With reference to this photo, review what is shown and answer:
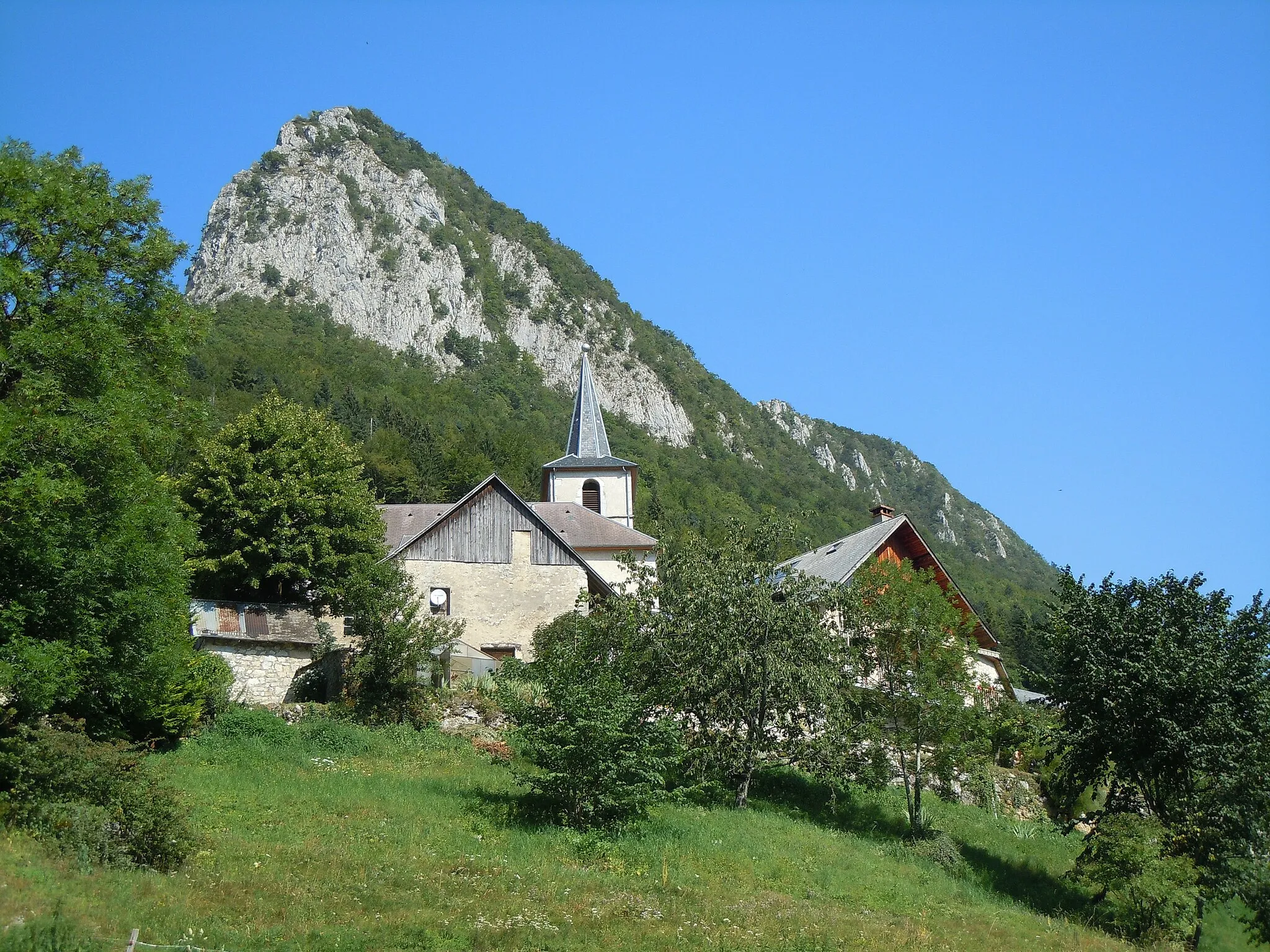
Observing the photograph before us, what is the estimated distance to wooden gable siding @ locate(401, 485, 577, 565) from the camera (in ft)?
112

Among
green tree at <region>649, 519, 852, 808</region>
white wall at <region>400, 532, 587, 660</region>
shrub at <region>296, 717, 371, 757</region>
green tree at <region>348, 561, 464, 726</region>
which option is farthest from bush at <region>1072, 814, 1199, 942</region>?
white wall at <region>400, 532, 587, 660</region>

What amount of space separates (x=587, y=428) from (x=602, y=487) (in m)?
5.35

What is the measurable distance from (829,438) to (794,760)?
140526 mm

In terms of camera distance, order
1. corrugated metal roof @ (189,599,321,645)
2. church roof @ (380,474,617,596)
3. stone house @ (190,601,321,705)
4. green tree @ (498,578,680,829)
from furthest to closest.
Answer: church roof @ (380,474,617,596) < corrugated metal roof @ (189,599,321,645) < stone house @ (190,601,321,705) < green tree @ (498,578,680,829)

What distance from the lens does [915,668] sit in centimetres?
2239

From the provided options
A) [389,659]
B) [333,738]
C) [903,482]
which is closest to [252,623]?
[389,659]

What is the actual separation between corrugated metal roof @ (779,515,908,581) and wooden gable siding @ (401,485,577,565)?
804cm

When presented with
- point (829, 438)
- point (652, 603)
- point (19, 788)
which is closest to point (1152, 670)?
point (652, 603)

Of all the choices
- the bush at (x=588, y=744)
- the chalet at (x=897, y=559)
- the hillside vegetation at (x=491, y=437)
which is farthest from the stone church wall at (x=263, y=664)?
the hillside vegetation at (x=491, y=437)

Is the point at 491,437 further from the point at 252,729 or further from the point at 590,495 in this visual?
the point at 252,729

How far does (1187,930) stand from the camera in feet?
58.2

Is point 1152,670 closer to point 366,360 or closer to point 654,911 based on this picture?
point 654,911

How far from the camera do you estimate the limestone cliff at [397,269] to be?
127250 mm

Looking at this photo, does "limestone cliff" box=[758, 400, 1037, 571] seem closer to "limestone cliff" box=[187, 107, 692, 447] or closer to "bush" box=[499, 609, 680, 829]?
"limestone cliff" box=[187, 107, 692, 447]
